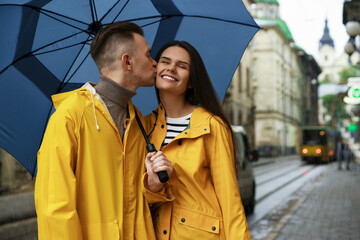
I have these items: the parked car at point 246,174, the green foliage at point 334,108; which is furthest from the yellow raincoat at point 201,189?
the green foliage at point 334,108

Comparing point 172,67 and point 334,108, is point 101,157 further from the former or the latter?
point 334,108

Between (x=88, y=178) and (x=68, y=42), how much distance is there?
3.97ft

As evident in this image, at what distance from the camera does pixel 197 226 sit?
2.14m

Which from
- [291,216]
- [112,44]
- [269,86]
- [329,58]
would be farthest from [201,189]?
[329,58]

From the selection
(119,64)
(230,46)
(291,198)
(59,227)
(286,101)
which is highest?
(286,101)

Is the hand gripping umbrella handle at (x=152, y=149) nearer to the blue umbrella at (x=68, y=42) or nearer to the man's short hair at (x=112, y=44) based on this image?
the man's short hair at (x=112, y=44)

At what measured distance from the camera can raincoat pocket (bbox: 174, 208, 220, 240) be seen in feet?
7.00

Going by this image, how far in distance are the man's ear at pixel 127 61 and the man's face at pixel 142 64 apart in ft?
0.10

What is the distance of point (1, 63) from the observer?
259 cm

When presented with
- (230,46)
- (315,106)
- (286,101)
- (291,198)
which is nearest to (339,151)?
(291,198)

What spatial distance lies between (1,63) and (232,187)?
1523 millimetres

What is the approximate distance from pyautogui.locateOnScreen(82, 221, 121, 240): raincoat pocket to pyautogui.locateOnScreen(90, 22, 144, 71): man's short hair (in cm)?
75

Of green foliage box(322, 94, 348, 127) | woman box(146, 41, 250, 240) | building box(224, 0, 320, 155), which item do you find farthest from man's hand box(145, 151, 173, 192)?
green foliage box(322, 94, 348, 127)

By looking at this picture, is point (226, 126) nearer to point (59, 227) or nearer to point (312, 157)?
point (59, 227)
